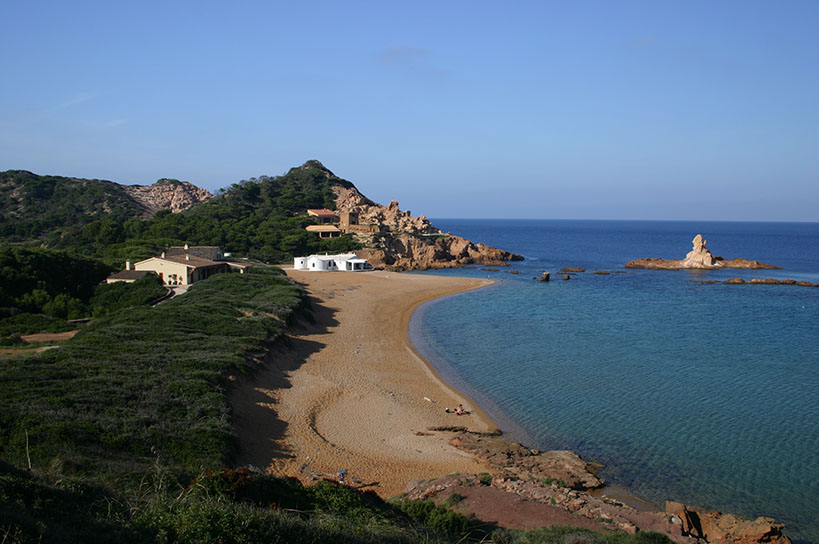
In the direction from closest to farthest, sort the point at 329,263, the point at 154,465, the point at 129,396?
the point at 154,465 → the point at 129,396 → the point at 329,263

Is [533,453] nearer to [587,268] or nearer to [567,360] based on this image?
[567,360]

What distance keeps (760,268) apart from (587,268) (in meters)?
20.2

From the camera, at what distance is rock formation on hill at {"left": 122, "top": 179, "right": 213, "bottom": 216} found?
9169 centimetres

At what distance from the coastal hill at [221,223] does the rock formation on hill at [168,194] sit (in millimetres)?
208

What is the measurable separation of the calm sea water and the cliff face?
18.9m

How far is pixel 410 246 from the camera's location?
62500 millimetres

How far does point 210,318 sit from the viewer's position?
2219 cm

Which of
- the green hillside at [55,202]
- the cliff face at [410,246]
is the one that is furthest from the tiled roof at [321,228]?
the green hillside at [55,202]

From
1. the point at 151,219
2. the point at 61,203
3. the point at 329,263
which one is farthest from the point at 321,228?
the point at 61,203

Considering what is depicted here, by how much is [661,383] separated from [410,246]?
145 feet

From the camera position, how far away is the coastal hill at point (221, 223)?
172 feet

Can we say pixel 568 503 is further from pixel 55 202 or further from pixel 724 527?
pixel 55 202

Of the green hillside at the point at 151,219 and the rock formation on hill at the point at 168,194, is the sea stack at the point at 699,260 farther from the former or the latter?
the rock formation on hill at the point at 168,194

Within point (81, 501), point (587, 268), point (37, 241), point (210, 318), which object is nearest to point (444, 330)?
point (210, 318)
